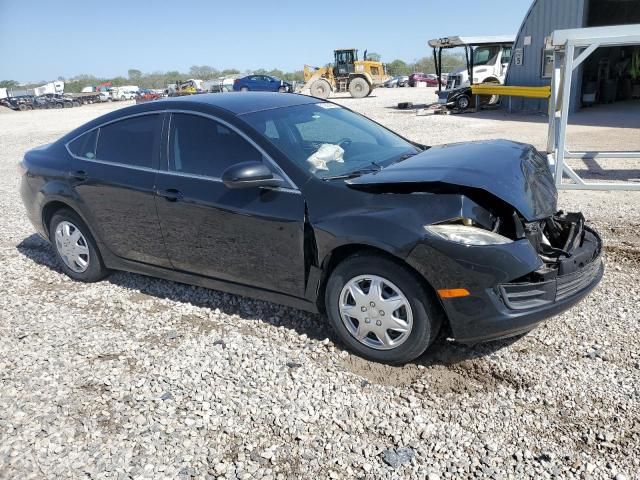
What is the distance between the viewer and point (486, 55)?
898 inches

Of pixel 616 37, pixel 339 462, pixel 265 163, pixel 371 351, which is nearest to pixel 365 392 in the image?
pixel 371 351

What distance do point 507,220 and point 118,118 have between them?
334 cm

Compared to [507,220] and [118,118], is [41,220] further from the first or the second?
[507,220]

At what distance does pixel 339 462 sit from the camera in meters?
2.54

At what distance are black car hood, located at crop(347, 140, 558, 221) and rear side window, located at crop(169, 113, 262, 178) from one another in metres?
0.94

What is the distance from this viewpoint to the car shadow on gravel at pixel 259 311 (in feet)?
11.1

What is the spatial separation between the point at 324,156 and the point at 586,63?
20.8 meters

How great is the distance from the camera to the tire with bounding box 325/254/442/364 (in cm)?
302

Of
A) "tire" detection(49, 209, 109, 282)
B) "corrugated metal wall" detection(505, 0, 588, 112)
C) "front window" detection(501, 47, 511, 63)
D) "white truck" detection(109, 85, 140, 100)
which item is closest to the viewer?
"tire" detection(49, 209, 109, 282)

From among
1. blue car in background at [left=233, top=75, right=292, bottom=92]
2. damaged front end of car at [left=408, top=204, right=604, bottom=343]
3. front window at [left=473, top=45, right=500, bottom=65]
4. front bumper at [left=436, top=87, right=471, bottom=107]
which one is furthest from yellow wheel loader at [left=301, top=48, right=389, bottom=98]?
damaged front end of car at [left=408, top=204, right=604, bottom=343]

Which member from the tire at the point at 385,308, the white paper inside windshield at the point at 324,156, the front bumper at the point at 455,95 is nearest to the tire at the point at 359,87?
the front bumper at the point at 455,95

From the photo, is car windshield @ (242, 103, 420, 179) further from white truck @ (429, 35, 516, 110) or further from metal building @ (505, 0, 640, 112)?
white truck @ (429, 35, 516, 110)

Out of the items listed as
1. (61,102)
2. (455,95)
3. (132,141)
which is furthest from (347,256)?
(61,102)

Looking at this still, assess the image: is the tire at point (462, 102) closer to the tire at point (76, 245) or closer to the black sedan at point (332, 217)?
the black sedan at point (332, 217)
